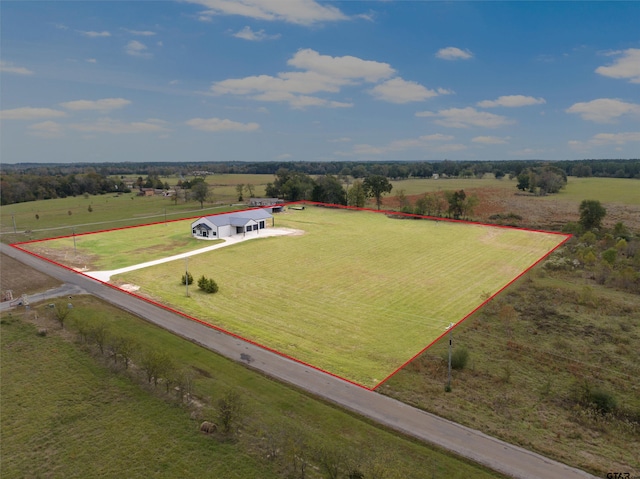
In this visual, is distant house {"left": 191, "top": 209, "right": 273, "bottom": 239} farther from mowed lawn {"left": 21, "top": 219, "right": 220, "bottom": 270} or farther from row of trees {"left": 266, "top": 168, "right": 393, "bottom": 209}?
row of trees {"left": 266, "top": 168, "right": 393, "bottom": 209}

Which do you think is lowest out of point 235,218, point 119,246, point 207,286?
point 207,286

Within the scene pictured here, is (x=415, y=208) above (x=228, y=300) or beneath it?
above

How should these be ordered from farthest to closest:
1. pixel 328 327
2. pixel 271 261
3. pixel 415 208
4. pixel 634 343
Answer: pixel 415 208
pixel 271 261
pixel 328 327
pixel 634 343

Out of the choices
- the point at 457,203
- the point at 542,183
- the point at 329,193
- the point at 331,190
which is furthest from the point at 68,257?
the point at 542,183

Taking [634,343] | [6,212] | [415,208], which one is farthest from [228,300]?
[6,212]

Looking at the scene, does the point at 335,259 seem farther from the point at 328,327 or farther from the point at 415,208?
the point at 415,208

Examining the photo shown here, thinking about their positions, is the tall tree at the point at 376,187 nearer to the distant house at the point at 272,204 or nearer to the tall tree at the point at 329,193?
the tall tree at the point at 329,193

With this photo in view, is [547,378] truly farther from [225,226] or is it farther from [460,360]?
[225,226]
